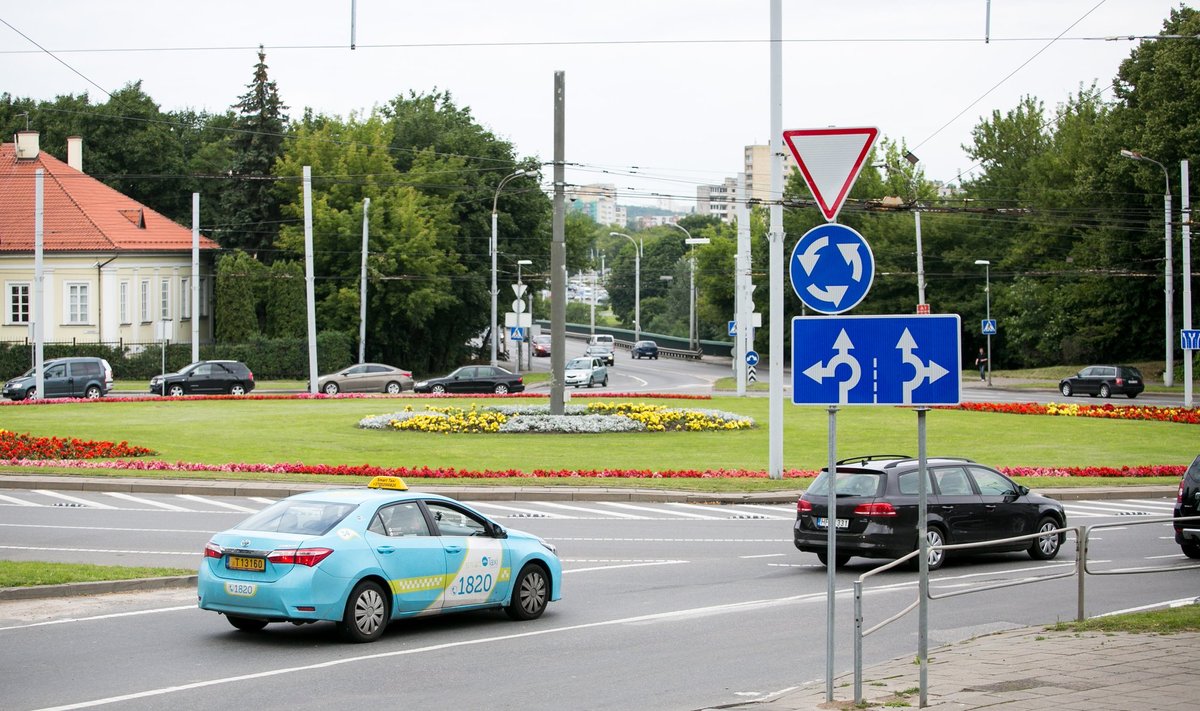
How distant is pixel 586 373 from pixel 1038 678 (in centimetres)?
6236

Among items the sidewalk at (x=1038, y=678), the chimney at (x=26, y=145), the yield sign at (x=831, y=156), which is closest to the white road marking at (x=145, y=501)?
the sidewalk at (x=1038, y=678)

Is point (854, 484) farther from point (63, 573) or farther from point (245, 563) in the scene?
point (63, 573)

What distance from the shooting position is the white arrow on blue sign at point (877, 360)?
27.2 ft

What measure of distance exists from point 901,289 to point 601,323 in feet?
244

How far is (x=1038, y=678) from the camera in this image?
9906 mm

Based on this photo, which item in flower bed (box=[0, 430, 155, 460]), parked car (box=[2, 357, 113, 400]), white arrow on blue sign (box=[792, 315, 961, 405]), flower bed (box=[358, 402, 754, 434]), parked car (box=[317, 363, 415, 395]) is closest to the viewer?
white arrow on blue sign (box=[792, 315, 961, 405])

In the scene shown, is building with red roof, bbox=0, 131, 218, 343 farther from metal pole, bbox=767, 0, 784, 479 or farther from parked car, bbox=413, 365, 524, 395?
metal pole, bbox=767, 0, 784, 479

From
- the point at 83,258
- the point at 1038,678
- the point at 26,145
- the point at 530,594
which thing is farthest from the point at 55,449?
the point at 26,145

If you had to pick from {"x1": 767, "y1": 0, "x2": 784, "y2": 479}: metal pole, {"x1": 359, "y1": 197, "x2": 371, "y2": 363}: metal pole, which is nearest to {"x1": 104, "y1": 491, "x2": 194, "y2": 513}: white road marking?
{"x1": 767, "y1": 0, "x2": 784, "y2": 479}: metal pole

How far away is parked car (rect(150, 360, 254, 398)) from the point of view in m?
55.9

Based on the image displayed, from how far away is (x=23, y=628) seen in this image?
A: 40.9 feet

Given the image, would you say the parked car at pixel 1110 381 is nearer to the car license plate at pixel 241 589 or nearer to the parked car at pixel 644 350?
the parked car at pixel 644 350

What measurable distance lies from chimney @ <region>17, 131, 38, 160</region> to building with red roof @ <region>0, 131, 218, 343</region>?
2.1 inches

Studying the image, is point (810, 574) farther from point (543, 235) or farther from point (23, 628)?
point (543, 235)
